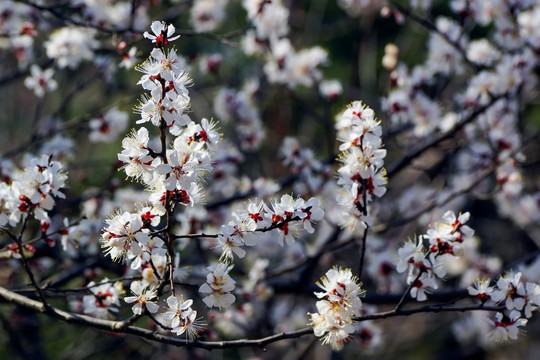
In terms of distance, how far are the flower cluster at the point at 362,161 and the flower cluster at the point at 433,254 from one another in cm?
19

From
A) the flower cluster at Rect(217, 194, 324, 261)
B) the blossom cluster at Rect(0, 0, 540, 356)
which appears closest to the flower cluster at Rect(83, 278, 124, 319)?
the blossom cluster at Rect(0, 0, 540, 356)

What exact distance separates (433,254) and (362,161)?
396mm

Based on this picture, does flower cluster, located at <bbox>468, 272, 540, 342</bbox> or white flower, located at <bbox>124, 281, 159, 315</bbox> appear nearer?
white flower, located at <bbox>124, 281, 159, 315</bbox>

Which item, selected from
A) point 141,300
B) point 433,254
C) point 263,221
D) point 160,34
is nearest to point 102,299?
point 141,300

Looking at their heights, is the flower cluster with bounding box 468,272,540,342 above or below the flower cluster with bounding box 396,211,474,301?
below

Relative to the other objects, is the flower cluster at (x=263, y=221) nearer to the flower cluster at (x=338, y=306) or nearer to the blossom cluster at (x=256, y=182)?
the blossom cluster at (x=256, y=182)

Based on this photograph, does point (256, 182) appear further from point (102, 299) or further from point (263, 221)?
point (263, 221)

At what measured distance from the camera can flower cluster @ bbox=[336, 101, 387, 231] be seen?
1.98m

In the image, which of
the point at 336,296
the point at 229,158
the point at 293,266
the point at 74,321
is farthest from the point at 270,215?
the point at 229,158

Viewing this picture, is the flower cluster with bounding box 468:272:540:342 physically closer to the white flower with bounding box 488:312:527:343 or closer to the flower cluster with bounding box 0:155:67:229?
the white flower with bounding box 488:312:527:343

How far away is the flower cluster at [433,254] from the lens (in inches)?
77.7

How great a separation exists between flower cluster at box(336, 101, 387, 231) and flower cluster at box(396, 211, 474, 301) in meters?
0.19

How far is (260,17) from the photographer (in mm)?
3900

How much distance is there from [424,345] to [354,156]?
5.68 metres
